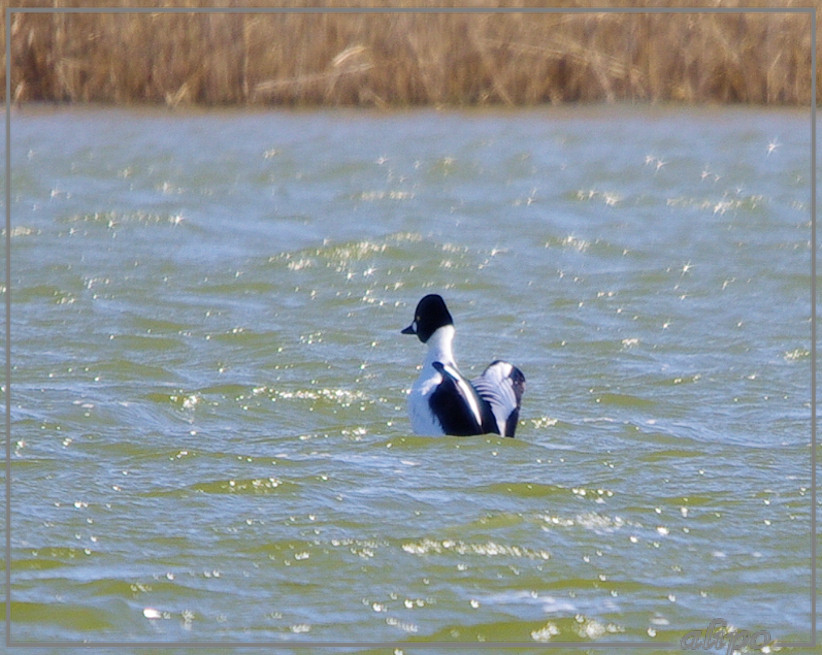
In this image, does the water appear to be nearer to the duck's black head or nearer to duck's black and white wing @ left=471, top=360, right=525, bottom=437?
duck's black and white wing @ left=471, top=360, right=525, bottom=437

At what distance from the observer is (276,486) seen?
6621 millimetres

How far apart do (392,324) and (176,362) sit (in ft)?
5.04

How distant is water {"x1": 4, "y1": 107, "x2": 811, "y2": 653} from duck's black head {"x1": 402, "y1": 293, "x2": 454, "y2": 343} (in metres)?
0.51

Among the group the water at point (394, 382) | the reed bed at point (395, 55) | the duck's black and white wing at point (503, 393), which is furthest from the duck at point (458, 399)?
the reed bed at point (395, 55)

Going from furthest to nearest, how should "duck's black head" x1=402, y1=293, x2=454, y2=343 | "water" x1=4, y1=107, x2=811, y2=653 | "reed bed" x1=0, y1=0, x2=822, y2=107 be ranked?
1. "reed bed" x1=0, y1=0, x2=822, y2=107
2. "duck's black head" x1=402, y1=293, x2=454, y2=343
3. "water" x1=4, y1=107, x2=811, y2=653

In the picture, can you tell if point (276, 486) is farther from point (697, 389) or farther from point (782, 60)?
point (782, 60)

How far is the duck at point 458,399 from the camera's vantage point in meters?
6.89

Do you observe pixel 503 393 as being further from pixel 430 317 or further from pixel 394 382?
pixel 394 382

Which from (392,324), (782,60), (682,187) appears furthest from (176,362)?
(782,60)

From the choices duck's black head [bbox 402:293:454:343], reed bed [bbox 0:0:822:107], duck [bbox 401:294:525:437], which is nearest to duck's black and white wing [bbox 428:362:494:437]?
duck [bbox 401:294:525:437]

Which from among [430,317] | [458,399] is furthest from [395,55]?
[458,399]

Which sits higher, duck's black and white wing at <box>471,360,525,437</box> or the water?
duck's black and white wing at <box>471,360,525,437</box>

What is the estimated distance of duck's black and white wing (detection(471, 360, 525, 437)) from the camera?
702cm

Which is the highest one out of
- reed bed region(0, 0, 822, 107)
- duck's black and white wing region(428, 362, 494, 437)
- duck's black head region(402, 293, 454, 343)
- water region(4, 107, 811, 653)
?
reed bed region(0, 0, 822, 107)
